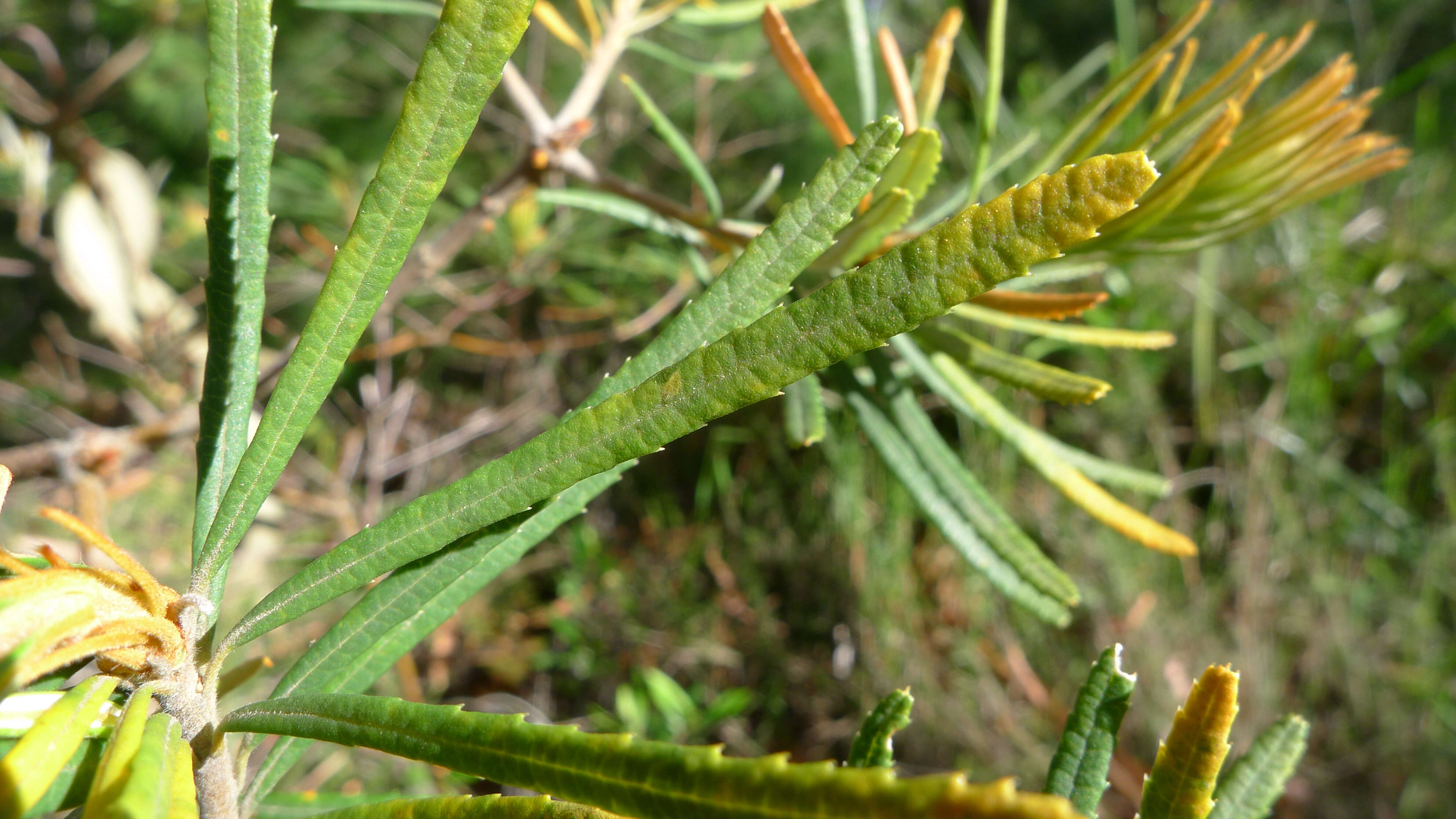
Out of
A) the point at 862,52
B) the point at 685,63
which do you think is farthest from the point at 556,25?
the point at 862,52

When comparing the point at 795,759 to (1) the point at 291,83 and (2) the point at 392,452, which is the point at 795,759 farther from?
(1) the point at 291,83

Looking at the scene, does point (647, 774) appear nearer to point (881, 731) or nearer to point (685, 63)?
point (881, 731)

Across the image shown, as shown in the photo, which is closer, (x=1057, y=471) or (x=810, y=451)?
(x=1057, y=471)

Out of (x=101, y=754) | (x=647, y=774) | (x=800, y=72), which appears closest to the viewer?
(x=647, y=774)

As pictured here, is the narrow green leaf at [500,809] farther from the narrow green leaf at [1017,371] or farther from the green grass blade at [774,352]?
the narrow green leaf at [1017,371]

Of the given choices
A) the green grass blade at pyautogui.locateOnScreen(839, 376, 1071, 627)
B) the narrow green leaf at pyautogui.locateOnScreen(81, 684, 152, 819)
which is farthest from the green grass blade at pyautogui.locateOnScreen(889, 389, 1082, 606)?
the narrow green leaf at pyautogui.locateOnScreen(81, 684, 152, 819)
